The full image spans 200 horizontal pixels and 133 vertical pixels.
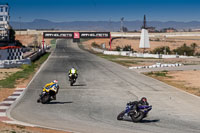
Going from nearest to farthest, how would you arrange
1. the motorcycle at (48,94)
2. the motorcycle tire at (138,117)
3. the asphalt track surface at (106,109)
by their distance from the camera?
the asphalt track surface at (106,109), the motorcycle tire at (138,117), the motorcycle at (48,94)

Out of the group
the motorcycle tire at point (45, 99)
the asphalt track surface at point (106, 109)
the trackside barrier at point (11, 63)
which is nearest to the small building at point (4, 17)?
the trackside barrier at point (11, 63)

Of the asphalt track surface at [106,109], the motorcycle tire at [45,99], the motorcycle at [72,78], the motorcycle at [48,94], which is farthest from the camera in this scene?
the motorcycle at [72,78]

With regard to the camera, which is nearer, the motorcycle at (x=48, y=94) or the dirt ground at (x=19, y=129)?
the dirt ground at (x=19, y=129)

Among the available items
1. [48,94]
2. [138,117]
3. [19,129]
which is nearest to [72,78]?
[48,94]

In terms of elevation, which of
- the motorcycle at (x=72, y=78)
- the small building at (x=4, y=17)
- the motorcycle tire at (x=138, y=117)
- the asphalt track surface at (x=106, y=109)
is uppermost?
the small building at (x=4, y=17)

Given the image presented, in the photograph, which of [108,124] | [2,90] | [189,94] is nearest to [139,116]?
[108,124]

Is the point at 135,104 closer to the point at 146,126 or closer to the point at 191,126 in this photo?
the point at 146,126

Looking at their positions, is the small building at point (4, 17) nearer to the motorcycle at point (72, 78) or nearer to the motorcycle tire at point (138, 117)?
the motorcycle at point (72, 78)

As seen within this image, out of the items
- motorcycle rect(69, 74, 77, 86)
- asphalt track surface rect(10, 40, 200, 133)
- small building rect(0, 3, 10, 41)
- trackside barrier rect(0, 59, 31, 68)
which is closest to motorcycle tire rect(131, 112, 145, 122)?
asphalt track surface rect(10, 40, 200, 133)

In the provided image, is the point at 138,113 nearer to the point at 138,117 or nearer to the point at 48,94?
the point at 138,117

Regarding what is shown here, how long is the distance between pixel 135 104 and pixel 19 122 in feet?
15.7

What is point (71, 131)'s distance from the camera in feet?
43.7

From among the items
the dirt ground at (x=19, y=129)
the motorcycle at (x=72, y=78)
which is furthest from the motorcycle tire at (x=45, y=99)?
the motorcycle at (x=72, y=78)

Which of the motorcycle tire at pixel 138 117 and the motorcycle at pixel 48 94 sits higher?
the motorcycle at pixel 48 94
